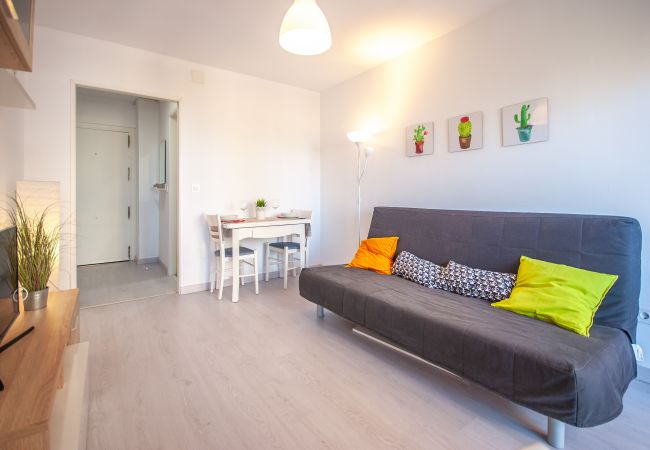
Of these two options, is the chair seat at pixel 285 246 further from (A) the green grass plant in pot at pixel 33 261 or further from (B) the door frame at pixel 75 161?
(A) the green grass plant in pot at pixel 33 261

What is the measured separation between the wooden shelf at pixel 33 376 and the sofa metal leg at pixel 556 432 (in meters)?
1.87

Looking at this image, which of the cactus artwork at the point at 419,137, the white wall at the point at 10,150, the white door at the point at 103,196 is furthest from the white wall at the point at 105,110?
the cactus artwork at the point at 419,137

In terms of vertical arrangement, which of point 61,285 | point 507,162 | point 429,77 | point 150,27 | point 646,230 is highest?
point 150,27

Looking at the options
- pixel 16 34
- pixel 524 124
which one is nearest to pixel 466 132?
pixel 524 124

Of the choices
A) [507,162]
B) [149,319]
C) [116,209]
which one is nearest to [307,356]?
[149,319]

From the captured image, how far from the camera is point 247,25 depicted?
2824 mm

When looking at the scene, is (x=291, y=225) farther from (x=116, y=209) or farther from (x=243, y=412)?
(x=116, y=209)

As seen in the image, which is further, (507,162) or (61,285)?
(61,285)

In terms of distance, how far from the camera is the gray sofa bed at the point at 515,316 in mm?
1366

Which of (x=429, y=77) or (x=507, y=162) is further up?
(x=429, y=77)

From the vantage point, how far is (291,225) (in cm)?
382

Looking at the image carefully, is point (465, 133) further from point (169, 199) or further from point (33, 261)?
point (169, 199)

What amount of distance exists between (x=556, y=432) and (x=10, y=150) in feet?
11.9

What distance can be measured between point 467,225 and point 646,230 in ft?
3.33
